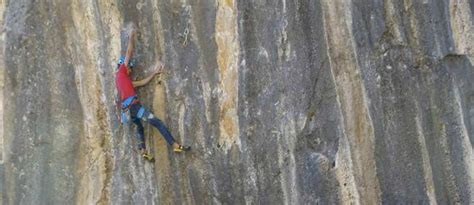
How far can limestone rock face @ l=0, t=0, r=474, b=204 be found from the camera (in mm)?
8406

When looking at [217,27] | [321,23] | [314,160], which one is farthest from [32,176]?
[321,23]

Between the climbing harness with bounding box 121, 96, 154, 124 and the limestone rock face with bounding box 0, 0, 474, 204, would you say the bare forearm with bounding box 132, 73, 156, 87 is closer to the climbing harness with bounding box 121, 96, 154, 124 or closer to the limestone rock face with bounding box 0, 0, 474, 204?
the limestone rock face with bounding box 0, 0, 474, 204

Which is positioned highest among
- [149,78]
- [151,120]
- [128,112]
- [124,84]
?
[149,78]

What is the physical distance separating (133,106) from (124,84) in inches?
11.8

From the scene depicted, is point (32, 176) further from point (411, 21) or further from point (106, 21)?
point (411, 21)

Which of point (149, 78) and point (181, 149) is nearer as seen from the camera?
point (181, 149)

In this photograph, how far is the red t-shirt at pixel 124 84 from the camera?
861 cm

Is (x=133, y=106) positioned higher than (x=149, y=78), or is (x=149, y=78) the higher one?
(x=149, y=78)

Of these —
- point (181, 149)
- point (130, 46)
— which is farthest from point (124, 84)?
point (181, 149)

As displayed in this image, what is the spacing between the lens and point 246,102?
28.3 ft

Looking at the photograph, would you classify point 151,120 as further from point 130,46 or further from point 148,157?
point 130,46

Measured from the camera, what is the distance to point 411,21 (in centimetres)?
842

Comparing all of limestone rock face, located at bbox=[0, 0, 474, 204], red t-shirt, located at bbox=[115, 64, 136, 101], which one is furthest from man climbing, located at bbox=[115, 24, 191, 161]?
limestone rock face, located at bbox=[0, 0, 474, 204]

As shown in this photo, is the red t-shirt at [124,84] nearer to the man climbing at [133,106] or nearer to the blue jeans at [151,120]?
the man climbing at [133,106]
